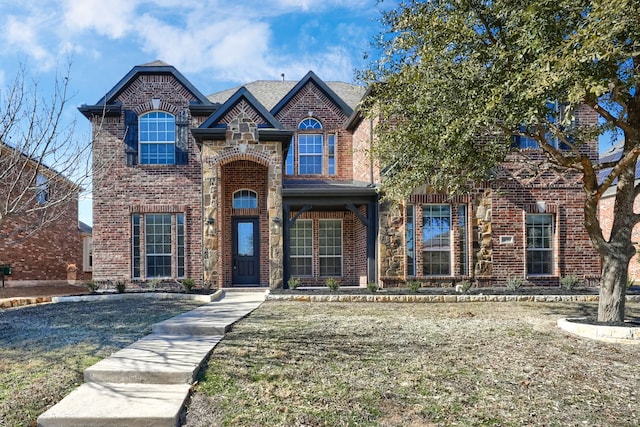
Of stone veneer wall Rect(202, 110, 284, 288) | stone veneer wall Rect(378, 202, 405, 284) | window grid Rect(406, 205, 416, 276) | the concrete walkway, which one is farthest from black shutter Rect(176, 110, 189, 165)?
the concrete walkway

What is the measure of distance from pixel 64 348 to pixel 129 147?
949 cm

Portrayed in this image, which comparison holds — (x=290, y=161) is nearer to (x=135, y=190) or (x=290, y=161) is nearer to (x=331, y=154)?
(x=331, y=154)

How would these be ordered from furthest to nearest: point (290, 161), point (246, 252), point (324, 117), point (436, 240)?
point (324, 117)
point (290, 161)
point (246, 252)
point (436, 240)

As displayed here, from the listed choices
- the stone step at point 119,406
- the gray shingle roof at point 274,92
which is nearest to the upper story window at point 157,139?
the gray shingle roof at point 274,92

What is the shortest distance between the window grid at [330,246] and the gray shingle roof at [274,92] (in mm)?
4705

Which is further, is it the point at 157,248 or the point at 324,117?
the point at 324,117

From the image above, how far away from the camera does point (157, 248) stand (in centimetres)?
1408

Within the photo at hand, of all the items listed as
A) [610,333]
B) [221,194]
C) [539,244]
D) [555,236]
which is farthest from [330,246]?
[610,333]

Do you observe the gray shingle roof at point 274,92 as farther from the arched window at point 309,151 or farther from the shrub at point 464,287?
the shrub at point 464,287

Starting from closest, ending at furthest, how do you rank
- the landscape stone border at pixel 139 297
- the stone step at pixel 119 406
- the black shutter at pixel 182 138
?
1. the stone step at pixel 119 406
2. the landscape stone border at pixel 139 297
3. the black shutter at pixel 182 138

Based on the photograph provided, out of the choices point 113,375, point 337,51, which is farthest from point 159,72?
point 113,375

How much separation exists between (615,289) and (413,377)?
187 inches

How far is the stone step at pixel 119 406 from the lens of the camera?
3.69 meters

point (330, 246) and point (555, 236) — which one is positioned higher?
point (555, 236)
